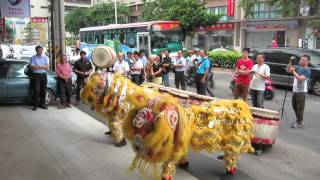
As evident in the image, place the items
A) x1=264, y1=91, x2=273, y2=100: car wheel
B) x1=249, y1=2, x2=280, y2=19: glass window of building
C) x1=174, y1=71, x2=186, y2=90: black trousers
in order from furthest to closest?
x1=249, y1=2, x2=280, y2=19: glass window of building, x1=174, y1=71, x2=186, y2=90: black trousers, x1=264, y1=91, x2=273, y2=100: car wheel

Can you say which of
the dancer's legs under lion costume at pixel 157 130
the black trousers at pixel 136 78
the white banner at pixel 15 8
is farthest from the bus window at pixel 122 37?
the dancer's legs under lion costume at pixel 157 130

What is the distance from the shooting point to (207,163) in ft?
22.6

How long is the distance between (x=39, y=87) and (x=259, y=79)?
6047 millimetres

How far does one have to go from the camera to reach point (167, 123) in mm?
4023

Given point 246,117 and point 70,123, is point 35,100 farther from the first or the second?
point 246,117

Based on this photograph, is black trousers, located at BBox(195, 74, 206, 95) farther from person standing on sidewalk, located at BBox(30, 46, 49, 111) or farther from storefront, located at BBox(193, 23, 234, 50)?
storefront, located at BBox(193, 23, 234, 50)

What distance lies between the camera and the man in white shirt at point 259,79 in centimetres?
966

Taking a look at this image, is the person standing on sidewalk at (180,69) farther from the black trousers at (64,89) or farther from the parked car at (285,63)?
the black trousers at (64,89)

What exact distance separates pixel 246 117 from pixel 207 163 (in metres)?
1.54

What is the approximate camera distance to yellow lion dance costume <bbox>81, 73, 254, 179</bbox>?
406 cm

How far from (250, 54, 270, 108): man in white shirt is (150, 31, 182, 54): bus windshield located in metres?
15.6

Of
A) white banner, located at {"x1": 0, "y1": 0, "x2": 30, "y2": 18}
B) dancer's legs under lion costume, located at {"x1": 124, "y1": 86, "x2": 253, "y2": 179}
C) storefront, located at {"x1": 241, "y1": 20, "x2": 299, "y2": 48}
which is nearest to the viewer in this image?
dancer's legs under lion costume, located at {"x1": 124, "y1": 86, "x2": 253, "y2": 179}

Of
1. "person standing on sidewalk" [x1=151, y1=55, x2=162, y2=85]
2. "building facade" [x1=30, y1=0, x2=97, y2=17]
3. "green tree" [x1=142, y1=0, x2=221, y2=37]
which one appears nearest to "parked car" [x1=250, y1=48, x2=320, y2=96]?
"person standing on sidewalk" [x1=151, y1=55, x2=162, y2=85]

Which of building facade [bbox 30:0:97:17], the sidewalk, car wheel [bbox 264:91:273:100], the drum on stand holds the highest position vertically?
building facade [bbox 30:0:97:17]
